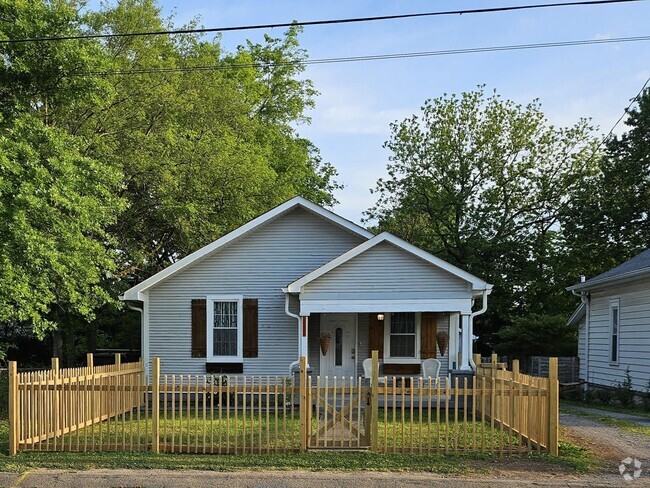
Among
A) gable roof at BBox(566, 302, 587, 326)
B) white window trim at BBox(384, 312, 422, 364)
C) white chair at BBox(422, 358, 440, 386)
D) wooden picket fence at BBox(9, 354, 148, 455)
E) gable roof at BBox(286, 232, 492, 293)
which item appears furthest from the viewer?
gable roof at BBox(566, 302, 587, 326)

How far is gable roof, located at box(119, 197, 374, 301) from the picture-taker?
17.8 m

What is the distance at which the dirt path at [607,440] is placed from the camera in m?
10.3

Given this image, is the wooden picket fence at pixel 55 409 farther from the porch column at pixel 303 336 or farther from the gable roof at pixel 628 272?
the gable roof at pixel 628 272

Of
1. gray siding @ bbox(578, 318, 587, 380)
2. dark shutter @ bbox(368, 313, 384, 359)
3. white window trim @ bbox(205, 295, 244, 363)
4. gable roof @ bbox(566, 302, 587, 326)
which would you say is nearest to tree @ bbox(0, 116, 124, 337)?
white window trim @ bbox(205, 295, 244, 363)

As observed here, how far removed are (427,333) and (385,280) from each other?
214 cm

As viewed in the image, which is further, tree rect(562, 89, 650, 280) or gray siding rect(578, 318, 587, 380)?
tree rect(562, 89, 650, 280)

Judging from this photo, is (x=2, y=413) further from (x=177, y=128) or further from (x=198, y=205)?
(x=177, y=128)

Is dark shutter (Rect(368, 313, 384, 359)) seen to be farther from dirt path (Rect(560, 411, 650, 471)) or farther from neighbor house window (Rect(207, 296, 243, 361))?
dirt path (Rect(560, 411, 650, 471))

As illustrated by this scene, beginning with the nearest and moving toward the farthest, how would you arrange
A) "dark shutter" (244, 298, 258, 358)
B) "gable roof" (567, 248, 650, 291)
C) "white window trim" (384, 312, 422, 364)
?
1. "gable roof" (567, 248, 650, 291)
2. "white window trim" (384, 312, 422, 364)
3. "dark shutter" (244, 298, 258, 358)

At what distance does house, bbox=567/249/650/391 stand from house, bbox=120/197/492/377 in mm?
5035

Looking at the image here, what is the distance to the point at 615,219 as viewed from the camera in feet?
99.5

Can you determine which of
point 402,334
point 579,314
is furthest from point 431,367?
point 579,314

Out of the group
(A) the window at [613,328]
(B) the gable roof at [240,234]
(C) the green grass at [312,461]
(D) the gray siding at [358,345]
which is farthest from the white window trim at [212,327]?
(A) the window at [613,328]

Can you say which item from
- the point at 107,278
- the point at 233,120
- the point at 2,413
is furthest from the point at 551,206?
the point at 2,413
